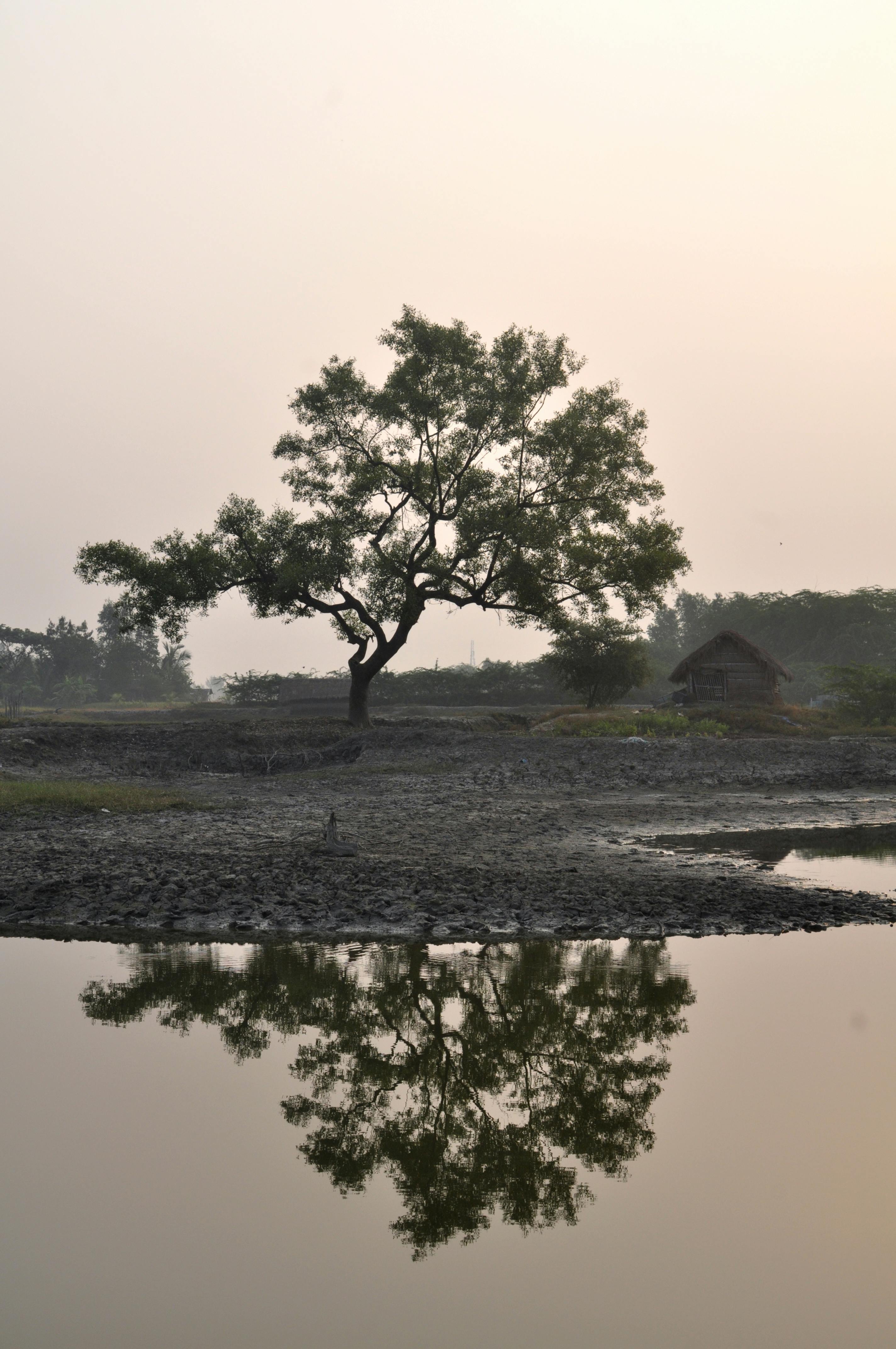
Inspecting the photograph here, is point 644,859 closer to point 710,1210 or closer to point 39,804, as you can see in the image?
point 710,1210

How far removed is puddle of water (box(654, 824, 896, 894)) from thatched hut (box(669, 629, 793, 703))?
26340 millimetres

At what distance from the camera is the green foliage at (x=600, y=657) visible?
133 ft

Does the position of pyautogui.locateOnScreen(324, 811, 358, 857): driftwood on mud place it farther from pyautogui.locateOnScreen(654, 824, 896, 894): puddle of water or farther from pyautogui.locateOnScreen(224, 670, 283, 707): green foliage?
pyautogui.locateOnScreen(224, 670, 283, 707): green foliage

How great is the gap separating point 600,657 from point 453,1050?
35.8 m

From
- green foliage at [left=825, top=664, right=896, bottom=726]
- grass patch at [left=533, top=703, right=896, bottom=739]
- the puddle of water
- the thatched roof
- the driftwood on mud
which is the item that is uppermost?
the thatched roof

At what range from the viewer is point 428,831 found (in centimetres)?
1347

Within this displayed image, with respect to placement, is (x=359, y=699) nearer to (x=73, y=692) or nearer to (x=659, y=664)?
(x=659, y=664)

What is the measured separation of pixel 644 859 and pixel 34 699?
232 ft

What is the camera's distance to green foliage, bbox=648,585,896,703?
63.8 m

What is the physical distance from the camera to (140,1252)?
3285 millimetres

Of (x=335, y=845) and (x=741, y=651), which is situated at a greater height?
(x=741, y=651)

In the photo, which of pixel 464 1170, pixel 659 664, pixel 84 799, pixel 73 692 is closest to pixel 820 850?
pixel 464 1170

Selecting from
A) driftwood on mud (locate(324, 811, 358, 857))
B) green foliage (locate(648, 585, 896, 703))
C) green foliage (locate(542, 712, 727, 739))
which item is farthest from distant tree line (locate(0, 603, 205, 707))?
driftwood on mud (locate(324, 811, 358, 857))

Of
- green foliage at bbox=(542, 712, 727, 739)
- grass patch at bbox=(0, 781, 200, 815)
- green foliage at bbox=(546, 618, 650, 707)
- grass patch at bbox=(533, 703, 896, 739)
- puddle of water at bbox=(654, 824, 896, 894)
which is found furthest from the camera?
green foliage at bbox=(546, 618, 650, 707)
